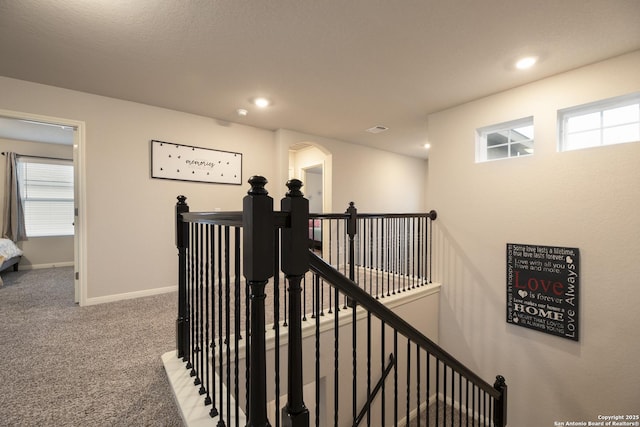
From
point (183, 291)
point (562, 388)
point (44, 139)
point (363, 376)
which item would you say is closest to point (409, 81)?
point (183, 291)

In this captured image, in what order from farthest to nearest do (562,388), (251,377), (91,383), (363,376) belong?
(363,376), (562,388), (91,383), (251,377)

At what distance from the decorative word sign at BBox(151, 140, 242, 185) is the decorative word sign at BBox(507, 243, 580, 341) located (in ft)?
12.0

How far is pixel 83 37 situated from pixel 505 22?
10.0 ft

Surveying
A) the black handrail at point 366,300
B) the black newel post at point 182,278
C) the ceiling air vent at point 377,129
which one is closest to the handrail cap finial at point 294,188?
the black handrail at point 366,300

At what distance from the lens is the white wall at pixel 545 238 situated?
2.39m

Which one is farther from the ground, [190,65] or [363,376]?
[190,65]

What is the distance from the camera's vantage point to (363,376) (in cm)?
307

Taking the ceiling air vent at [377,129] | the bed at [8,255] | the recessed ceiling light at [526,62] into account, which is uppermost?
the ceiling air vent at [377,129]

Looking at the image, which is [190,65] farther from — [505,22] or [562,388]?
[562,388]

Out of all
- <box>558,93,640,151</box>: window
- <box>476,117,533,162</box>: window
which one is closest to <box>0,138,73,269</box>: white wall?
<box>476,117,533,162</box>: window

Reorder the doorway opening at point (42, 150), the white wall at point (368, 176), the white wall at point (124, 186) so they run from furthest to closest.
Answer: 1. the white wall at point (368, 176)
2. the doorway opening at point (42, 150)
3. the white wall at point (124, 186)

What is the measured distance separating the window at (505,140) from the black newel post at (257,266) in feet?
10.6

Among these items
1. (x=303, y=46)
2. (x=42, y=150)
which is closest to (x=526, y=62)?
(x=303, y=46)

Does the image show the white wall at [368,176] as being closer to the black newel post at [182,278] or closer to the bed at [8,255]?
the black newel post at [182,278]
